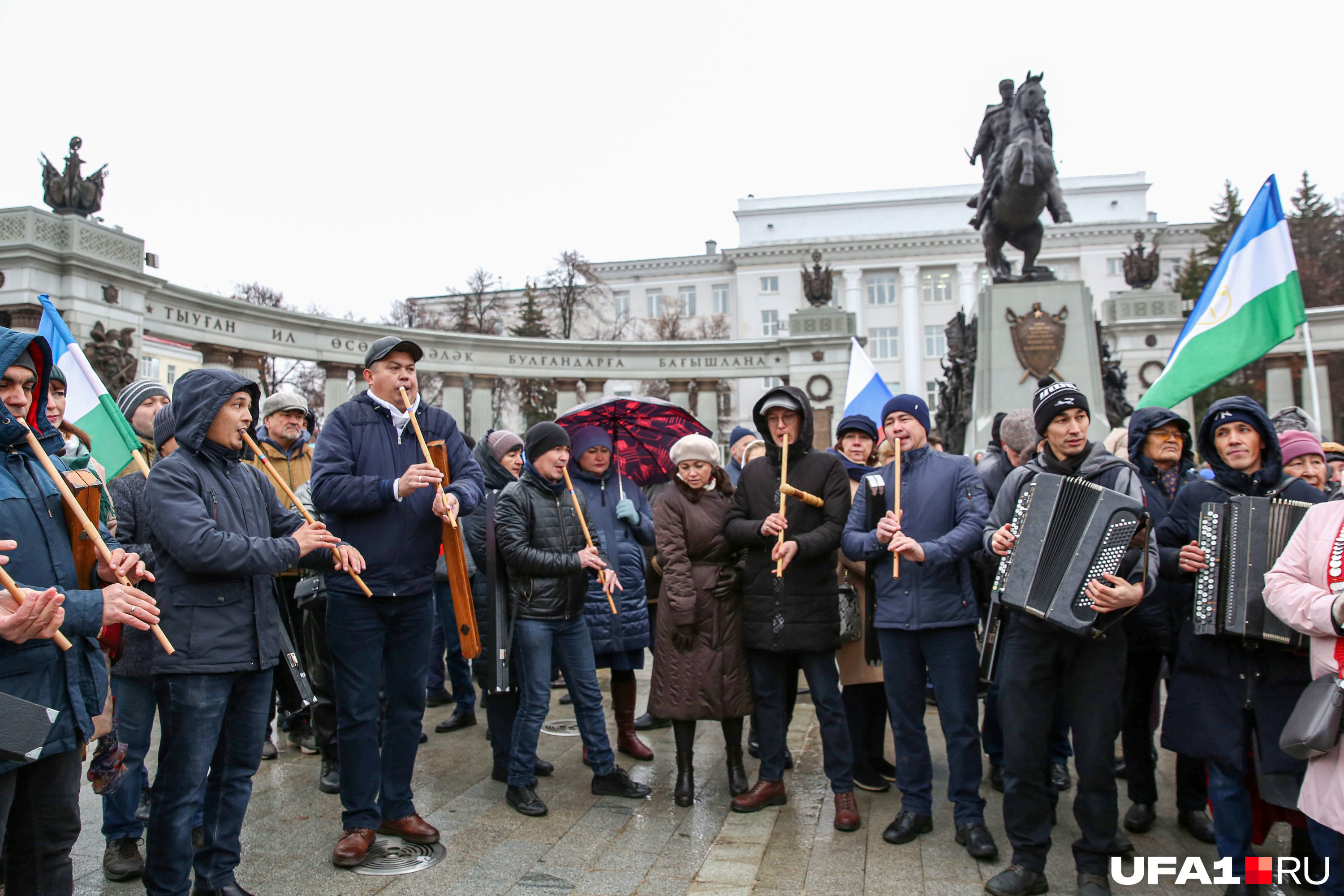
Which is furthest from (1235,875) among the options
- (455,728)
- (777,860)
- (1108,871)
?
(455,728)

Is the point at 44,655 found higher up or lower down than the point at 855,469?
lower down

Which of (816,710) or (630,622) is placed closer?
(816,710)

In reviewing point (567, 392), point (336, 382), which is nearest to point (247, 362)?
point (336, 382)

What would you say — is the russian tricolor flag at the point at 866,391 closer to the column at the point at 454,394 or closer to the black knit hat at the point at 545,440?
the black knit hat at the point at 545,440

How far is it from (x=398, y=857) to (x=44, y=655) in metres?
2.03

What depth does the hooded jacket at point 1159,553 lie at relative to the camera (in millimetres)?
4496

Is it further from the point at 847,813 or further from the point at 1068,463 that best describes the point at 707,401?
the point at 1068,463

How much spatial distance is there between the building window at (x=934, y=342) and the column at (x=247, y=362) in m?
40.8

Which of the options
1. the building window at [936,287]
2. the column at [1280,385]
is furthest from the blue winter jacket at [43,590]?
the building window at [936,287]

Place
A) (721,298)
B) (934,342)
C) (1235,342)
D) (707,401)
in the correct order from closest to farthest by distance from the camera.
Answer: (1235,342), (707,401), (934,342), (721,298)

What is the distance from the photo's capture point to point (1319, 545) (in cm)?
340

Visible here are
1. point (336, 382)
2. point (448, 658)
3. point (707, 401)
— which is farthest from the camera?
point (707, 401)

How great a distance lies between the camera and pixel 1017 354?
41.5 feet

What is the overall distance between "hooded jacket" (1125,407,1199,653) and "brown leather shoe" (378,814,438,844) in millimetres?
3550
